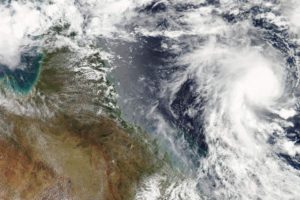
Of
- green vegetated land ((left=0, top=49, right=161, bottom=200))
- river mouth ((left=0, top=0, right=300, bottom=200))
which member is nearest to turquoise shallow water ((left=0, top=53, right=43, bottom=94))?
river mouth ((left=0, top=0, right=300, bottom=200))

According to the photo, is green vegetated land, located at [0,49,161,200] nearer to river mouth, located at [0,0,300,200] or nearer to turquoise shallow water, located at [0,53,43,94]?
river mouth, located at [0,0,300,200]

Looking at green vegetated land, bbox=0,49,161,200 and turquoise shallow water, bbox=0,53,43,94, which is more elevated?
turquoise shallow water, bbox=0,53,43,94

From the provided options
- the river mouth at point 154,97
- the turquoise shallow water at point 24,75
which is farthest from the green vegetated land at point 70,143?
the turquoise shallow water at point 24,75

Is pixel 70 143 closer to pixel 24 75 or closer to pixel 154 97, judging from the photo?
pixel 24 75

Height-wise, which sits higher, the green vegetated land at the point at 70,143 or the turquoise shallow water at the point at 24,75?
the turquoise shallow water at the point at 24,75

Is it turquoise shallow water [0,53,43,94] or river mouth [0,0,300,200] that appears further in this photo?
turquoise shallow water [0,53,43,94]

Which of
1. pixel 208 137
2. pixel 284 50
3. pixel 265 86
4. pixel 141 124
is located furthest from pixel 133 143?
pixel 284 50

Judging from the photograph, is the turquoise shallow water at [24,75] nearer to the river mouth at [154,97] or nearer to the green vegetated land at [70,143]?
the river mouth at [154,97]

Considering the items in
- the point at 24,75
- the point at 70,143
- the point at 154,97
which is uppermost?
the point at 24,75

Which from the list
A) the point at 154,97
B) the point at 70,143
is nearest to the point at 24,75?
the point at 70,143

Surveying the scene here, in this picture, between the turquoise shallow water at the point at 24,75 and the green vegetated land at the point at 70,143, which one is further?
the turquoise shallow water at the point at 24,75
